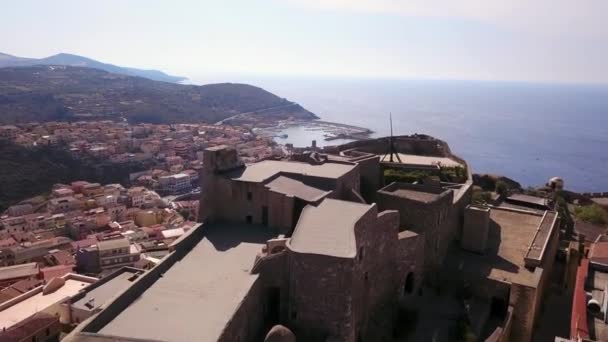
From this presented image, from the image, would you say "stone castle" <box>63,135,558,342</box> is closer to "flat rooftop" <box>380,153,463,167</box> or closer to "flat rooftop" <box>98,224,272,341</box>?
"flat rooftop" <box>98,224,272,341</box>

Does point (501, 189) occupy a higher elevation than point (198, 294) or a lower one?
lower

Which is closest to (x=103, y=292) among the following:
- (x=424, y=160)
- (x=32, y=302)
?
(x=32, y=302)

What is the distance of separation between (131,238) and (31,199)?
3114cm

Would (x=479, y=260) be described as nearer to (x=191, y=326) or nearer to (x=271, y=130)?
(x=191, y=326)

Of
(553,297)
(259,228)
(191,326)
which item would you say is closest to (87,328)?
(191,326)

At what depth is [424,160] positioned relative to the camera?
1085 inches

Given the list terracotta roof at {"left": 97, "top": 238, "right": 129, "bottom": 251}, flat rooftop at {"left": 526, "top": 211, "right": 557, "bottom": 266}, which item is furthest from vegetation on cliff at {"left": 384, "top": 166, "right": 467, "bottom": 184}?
Result: terracotta roof at {"left": 97, "top": 238, "right": 129, "bottom": 251}

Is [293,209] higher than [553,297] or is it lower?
higher

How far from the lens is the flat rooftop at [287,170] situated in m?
15.9

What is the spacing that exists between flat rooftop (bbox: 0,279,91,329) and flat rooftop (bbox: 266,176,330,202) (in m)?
15.1

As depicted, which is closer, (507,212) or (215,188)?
(215,188)

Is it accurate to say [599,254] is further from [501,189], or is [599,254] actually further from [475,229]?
[501,189]

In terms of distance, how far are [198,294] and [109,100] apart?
14817 centimetres

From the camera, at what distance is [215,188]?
15820mm
